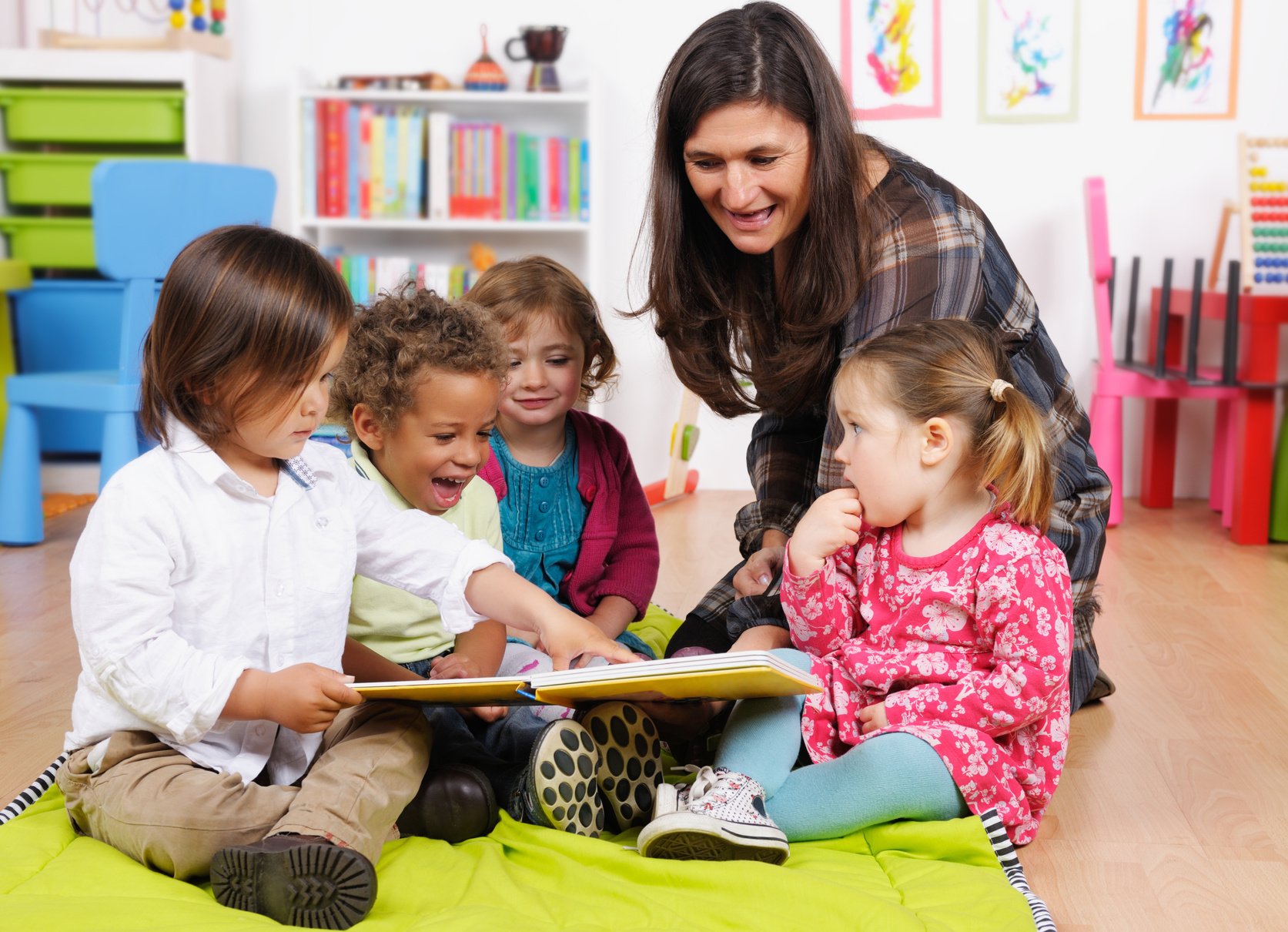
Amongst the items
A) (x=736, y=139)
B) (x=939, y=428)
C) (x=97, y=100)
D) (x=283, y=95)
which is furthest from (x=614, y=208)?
(x=939, y=428)

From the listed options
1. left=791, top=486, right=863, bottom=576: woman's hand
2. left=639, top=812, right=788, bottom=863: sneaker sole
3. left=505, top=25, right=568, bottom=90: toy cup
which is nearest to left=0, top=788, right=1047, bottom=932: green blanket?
left=639, top=812, right=788, bottom=863: sneaker sole

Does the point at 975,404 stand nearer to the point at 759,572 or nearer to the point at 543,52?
the point at 759,572

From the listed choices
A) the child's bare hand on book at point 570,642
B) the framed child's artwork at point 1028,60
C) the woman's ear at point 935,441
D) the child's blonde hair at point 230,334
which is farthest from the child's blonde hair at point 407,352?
Result: the framed child's artwork at point 1028,60

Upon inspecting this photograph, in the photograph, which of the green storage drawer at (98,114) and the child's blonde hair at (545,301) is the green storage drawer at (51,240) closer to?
the green storage drawer at (98,114)

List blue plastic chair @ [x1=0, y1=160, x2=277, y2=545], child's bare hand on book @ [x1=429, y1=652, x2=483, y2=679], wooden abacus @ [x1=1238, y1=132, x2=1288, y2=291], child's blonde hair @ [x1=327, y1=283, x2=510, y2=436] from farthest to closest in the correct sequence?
wooden abacus @ [x1=1238, y1=132, x2=1288, y2=291], blue plastic chair @ [x1=0, y1=160, x2=277, y2=545], child's blonde hair @ [x1=327, y1=283, x2=510, y2=436], child's bare hand on book @ [x1=429, y1=652, x2=483, y2=679]

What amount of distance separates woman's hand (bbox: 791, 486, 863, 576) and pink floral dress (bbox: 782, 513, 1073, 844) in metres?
0.02

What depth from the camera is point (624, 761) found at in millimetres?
1253

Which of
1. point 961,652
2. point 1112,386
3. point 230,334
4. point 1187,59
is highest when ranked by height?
point 1187,59

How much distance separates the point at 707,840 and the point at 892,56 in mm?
2874

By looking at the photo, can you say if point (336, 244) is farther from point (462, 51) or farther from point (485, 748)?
point (485, 748)

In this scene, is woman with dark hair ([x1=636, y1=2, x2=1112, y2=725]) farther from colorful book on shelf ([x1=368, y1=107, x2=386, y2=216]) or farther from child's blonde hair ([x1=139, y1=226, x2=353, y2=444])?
colorful book on shelf ([x1=368, y1=107, x2=386, y2=216])

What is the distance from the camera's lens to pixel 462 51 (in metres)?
3.68

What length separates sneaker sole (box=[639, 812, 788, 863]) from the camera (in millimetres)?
1137

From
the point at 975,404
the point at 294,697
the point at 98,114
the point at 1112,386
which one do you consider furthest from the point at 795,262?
the point at 98,114
